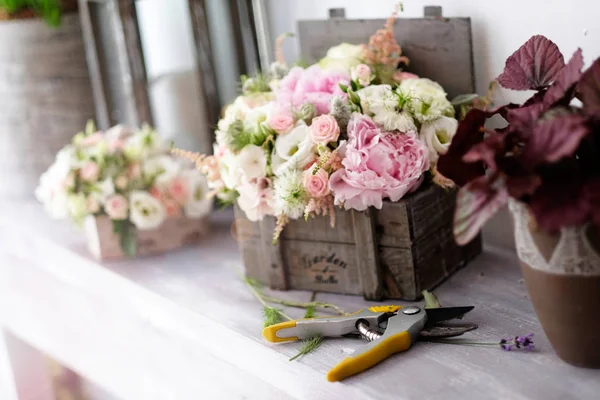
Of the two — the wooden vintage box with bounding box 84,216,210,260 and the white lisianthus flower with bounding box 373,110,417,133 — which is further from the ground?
the white lisianthus flower with bounding box 373,110,417,133

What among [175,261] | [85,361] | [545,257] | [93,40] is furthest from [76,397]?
[545,257]

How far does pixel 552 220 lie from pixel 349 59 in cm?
→ 58

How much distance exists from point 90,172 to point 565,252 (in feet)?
3.17

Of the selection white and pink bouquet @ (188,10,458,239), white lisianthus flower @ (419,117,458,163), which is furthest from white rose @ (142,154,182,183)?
white lisianthus flower @ (419,117,458,163)

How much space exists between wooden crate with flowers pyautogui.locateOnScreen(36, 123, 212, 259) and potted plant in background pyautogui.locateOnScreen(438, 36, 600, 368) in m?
0.75

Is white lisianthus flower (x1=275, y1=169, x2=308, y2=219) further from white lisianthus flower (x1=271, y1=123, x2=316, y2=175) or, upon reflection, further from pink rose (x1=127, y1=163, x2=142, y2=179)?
pink rose (x1=127, y1=163, x2=142, y2=179)

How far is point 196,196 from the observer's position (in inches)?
61.4

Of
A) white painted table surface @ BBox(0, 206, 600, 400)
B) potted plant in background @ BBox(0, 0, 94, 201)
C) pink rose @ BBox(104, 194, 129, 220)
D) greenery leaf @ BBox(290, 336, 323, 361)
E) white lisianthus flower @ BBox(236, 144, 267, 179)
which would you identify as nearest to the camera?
white painted table surface @ BBox(0, 206, 600, 400)

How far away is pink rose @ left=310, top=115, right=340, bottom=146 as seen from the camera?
3.65 ft

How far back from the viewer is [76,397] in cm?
203

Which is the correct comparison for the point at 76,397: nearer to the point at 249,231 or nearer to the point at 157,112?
the point at 157,112

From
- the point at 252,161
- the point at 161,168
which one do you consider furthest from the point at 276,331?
the point at 161,168

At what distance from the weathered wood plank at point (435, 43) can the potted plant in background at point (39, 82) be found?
2.34 ft

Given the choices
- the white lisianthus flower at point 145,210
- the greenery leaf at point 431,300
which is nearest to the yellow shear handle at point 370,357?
the greenery leaf at point 431,300
